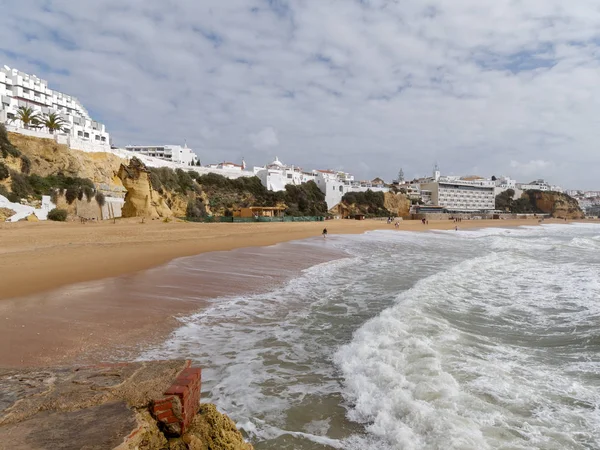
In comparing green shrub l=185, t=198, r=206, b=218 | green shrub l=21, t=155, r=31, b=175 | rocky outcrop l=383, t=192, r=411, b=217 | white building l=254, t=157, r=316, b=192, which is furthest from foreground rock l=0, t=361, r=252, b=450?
rocky outcrop l=383, t=192, r=411, b=217

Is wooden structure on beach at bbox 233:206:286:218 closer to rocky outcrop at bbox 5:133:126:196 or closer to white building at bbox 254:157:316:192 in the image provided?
white building at bbox 254:157:316:192

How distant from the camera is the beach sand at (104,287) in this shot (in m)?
5.39

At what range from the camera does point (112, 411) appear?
2264 millimetres

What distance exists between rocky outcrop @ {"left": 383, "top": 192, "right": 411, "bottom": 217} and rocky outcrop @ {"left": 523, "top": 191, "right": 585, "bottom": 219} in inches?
2616

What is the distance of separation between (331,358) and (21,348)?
4412 millimetres

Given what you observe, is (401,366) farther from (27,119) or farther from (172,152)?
(172,152)

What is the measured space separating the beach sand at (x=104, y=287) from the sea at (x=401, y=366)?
0.73m

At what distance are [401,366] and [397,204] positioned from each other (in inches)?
3264

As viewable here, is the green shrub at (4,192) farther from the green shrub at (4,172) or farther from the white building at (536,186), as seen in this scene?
the white building at (536,186)

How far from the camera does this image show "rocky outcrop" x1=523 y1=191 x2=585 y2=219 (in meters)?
122

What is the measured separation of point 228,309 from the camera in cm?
779

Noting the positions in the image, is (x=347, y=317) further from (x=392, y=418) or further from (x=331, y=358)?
(x=392, y=418)

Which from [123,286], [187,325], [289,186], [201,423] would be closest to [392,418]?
[201,423]

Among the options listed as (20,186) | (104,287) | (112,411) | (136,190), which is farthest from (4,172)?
(112,411)
